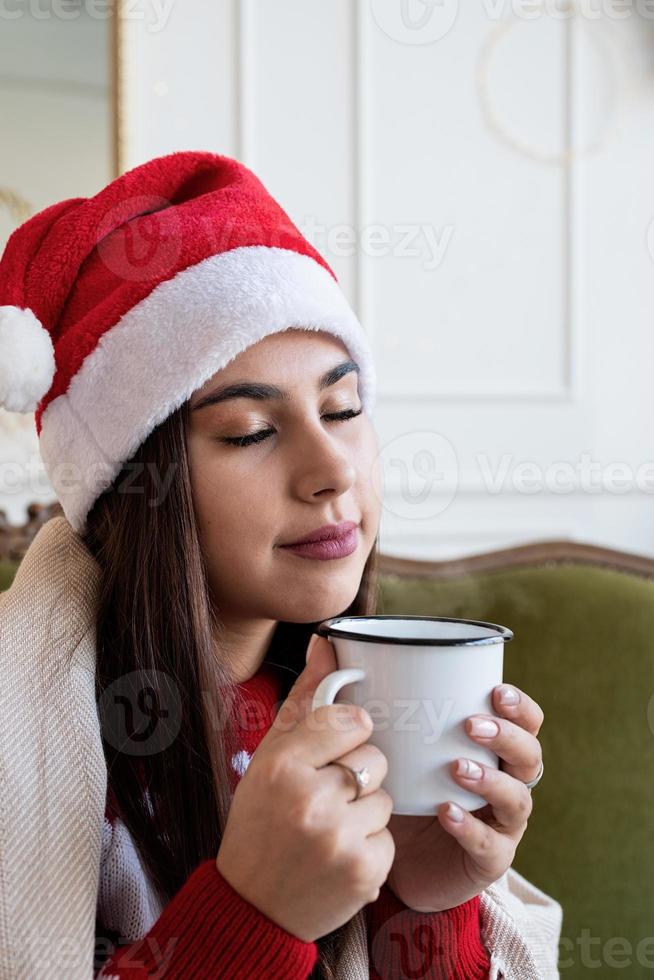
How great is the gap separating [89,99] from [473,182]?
2.57 feet

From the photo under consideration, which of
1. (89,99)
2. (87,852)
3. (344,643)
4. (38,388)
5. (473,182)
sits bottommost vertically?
(87,852)

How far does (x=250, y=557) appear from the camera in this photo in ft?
2.45

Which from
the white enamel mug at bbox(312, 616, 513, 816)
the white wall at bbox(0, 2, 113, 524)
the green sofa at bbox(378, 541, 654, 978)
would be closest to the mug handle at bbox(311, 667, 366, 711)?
the white enamel mug at bbox(312, 616, 513, 816)

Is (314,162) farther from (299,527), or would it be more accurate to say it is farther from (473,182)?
(299,527)

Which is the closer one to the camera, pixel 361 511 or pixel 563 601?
pixel 361 511

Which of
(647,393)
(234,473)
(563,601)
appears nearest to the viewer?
(234,473)

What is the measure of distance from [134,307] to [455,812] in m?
0.47

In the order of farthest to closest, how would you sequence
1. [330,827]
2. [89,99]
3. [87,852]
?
[89,99] → [87,852] → [330,827]

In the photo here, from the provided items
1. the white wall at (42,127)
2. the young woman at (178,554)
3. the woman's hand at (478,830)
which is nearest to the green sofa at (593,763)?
the young woman at (178,554)

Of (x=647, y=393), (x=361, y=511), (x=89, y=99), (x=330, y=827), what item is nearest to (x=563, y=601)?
(x=361, y=511)

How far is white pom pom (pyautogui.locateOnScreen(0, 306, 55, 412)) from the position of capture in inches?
29.7

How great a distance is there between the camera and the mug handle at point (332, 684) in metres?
0.55

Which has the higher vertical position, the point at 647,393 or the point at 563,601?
the point at 647,393

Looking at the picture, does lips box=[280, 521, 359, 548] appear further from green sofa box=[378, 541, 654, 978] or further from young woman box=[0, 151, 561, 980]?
green sofa box=[378, 541, 654, 978]
